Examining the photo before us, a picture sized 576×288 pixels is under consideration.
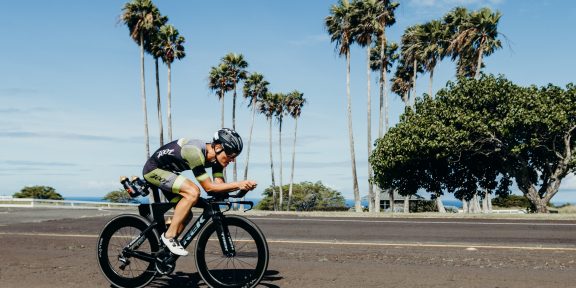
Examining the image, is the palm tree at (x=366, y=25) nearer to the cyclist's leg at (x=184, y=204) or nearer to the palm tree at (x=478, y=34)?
the palm tree at (x=478, y=34)

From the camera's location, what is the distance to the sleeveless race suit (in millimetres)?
5098

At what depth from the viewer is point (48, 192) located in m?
86.3

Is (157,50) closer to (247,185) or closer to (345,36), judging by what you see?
(345,36)

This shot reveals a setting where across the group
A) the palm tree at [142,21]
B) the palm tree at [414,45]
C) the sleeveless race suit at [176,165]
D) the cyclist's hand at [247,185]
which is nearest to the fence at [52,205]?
the palm tree at [142,21]

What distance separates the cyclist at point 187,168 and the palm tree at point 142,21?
4428 centimetres

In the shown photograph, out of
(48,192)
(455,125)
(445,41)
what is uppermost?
(445,41)

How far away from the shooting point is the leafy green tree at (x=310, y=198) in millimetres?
89562

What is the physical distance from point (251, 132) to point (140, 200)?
230 feet

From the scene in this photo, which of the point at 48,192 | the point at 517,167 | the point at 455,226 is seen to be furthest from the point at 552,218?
the point at 48,192

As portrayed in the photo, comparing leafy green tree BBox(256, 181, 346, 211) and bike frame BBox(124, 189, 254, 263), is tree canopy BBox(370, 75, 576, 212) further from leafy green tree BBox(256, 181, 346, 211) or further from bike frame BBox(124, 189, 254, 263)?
leafy green tree BBox(256, 181, 346, 211)

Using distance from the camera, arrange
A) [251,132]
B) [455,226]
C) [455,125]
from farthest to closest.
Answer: [251,132] → [455,125] → [455,226]

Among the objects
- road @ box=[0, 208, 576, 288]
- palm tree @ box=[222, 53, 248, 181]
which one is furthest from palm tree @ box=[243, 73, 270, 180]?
road @ box=[0, 208, 576, 288]

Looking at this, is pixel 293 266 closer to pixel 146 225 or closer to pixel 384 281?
pixel 384 281

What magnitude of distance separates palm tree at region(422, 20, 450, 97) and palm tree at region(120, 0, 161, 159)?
77.7 feet
